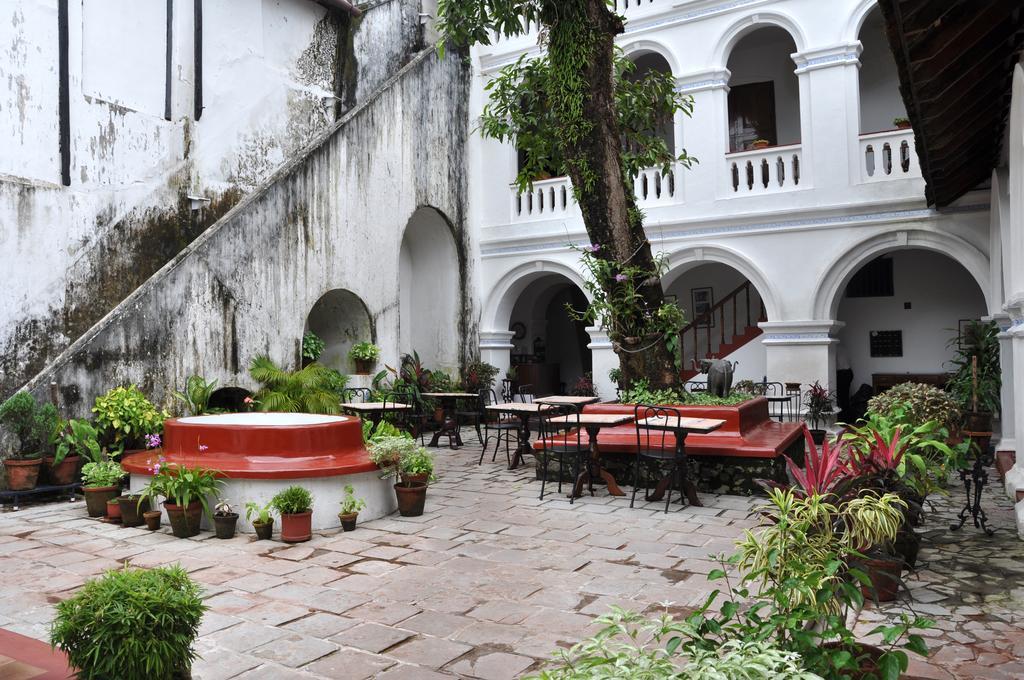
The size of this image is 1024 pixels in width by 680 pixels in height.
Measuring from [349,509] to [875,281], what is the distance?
38.3 ft

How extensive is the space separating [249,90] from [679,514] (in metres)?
9.78

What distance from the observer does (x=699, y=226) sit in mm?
13484

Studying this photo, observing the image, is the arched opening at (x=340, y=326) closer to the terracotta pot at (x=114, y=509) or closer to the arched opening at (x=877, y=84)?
the terracotta pot at (x=114, y=509)

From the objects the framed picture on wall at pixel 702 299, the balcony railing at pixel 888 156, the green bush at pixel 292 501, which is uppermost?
the balcony railing at pixel 888 156

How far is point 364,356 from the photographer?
1266 cm

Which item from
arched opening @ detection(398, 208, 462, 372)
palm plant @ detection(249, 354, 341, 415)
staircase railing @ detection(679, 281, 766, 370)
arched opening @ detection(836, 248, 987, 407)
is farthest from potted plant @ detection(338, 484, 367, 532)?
arched opening @ detection(836, 248, 987, 407)

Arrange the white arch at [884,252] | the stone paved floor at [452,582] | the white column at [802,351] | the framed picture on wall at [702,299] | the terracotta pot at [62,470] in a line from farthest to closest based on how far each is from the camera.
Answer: the framed picture on wall at [702,299] → the white column at [802,351] → the white arch at [884,252] → the terracotta pot at [62,470] → the stone paved floor at [452,582]

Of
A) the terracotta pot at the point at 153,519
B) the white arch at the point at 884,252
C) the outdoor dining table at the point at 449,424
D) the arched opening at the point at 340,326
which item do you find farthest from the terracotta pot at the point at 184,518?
the white arch at the point at 884,252

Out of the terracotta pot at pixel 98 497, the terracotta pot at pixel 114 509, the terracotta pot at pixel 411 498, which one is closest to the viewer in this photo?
the terracotta pot at pixel 114 509

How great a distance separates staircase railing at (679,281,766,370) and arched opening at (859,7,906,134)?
362cm

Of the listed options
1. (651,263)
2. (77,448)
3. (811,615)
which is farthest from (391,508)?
(811,615)

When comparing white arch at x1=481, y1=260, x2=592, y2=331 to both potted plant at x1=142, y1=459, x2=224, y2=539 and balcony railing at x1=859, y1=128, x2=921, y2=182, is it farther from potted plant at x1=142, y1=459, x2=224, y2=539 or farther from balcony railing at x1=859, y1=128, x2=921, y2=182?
potted plant at x1=142, y1=459, x2=224, y2=539

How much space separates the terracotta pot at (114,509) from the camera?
6.75 metres

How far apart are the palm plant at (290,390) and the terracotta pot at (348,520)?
166 inches
